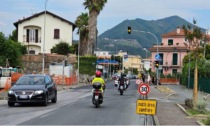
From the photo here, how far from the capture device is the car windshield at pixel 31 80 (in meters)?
21.8

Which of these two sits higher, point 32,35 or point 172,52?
point 32,35

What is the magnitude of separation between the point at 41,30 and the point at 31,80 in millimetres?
58064

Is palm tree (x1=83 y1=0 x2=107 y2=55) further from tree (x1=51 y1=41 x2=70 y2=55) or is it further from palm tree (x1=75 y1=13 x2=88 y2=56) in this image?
tree (x1=51 y1=41 x2=70 y2=55)

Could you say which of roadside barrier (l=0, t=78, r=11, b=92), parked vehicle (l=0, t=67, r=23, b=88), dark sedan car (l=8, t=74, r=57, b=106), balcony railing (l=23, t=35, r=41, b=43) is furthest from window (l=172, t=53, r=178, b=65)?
dark sedan car (l=8, t=74, r=57, b=106)

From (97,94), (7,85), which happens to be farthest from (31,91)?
(7,85)

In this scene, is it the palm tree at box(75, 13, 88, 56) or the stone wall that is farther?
the palm tree at box(75, 13, 88, 56)

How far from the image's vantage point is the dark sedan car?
20.4 metres

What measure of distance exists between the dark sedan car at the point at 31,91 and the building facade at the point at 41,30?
5721 centimetres

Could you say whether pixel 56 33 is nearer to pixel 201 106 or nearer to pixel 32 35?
pixel 32 35

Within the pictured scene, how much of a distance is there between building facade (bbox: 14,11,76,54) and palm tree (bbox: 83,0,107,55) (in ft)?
17.5

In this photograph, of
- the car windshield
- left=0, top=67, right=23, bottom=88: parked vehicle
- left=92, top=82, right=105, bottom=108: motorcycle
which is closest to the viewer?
left=92, top=82, right=105, bottom=108: motorcycle

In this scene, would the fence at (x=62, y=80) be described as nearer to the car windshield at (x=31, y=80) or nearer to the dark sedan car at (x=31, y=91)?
the car windshield at (x=31, y=80)

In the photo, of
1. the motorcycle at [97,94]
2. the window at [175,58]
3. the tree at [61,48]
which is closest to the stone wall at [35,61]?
the tree at [61,48]

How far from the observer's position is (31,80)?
22.1m
